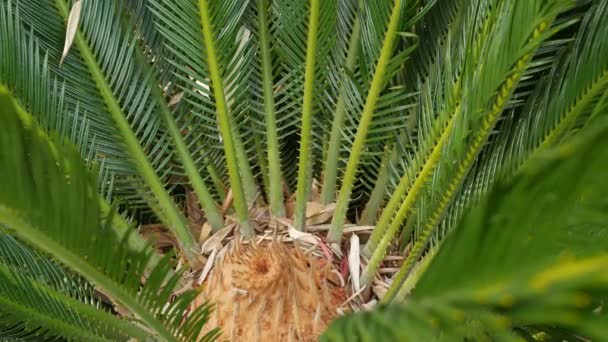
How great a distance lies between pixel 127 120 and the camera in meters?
1.63

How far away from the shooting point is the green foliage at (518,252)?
531 millimetres

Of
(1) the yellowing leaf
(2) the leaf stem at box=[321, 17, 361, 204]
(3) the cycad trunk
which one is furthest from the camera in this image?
(2) the leaf stem at box=[321, 17, 361, 204]

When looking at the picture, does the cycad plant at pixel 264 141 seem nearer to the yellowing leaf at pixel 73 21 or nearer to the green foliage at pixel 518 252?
the yellowing leaf at pixel 73 21

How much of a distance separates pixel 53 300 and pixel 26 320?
2.6 inches

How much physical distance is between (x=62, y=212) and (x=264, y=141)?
91cm

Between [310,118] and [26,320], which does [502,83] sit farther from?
[26,320]

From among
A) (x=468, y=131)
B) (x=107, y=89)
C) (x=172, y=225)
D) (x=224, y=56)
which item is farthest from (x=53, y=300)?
(x=468, y=131)

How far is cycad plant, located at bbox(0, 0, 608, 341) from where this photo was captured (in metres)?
1.18

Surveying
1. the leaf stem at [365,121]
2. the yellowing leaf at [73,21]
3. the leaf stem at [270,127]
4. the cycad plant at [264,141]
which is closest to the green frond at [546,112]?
the cycad plant at [264,141]

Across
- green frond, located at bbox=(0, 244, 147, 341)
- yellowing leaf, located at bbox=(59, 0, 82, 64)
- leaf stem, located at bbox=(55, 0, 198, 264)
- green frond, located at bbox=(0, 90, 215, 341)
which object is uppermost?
yellowing leaf, located at bbox=(59, 0, 82, 64)

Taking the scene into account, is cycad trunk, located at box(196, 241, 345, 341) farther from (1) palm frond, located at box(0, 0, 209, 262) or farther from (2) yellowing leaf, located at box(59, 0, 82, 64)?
(2) yellowing leaf, located at box(59, 0, 82, 64)

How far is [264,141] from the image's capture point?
180 centimetres

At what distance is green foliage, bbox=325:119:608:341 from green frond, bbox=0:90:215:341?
16.0 inches

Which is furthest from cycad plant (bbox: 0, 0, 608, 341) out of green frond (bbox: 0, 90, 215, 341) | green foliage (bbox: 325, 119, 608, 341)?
green foliage (bbox: 325, 119, 608, 341)
